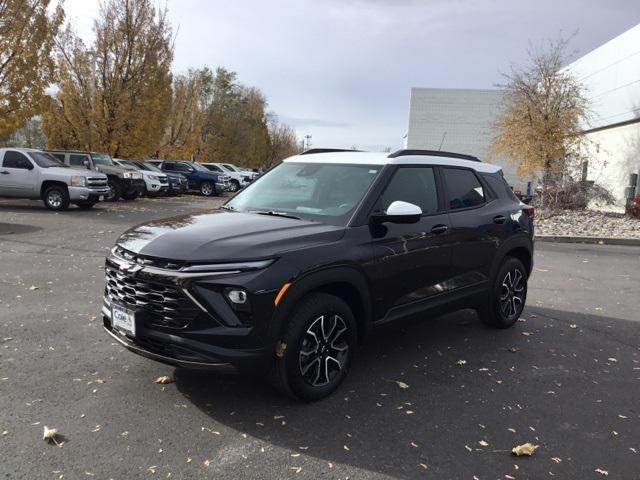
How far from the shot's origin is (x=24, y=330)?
5.05 m

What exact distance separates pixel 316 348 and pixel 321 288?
429 millimetres

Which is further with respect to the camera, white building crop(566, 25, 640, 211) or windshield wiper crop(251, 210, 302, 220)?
white building crop(566, 25, 640, 211)

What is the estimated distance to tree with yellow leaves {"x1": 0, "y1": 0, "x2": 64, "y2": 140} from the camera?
61.7 ft

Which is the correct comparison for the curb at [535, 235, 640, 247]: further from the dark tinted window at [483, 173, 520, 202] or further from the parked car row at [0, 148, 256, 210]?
the parked car row at [0, 148, 256, 210]

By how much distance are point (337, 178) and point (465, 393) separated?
2.06m

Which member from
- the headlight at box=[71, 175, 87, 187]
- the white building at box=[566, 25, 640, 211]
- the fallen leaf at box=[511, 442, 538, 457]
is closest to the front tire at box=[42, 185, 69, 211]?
the headlight at box=[71, 175, 87, 187]

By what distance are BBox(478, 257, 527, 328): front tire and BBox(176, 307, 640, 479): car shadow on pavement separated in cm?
33

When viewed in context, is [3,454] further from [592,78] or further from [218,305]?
[592,78]

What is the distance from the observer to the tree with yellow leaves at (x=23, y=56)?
1881 cm

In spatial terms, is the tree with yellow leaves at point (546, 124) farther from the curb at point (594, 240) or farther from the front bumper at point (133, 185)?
the front bumper at point (133, 185)

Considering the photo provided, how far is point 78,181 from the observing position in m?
16.0

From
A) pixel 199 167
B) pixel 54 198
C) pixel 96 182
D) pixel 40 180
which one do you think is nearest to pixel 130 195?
pixel 96 182

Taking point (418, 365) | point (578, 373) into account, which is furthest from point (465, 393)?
point (578, 373)

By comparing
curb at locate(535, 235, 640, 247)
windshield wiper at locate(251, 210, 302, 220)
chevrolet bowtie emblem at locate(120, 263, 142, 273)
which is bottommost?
curb at locate(535, 235, 640, 247)
